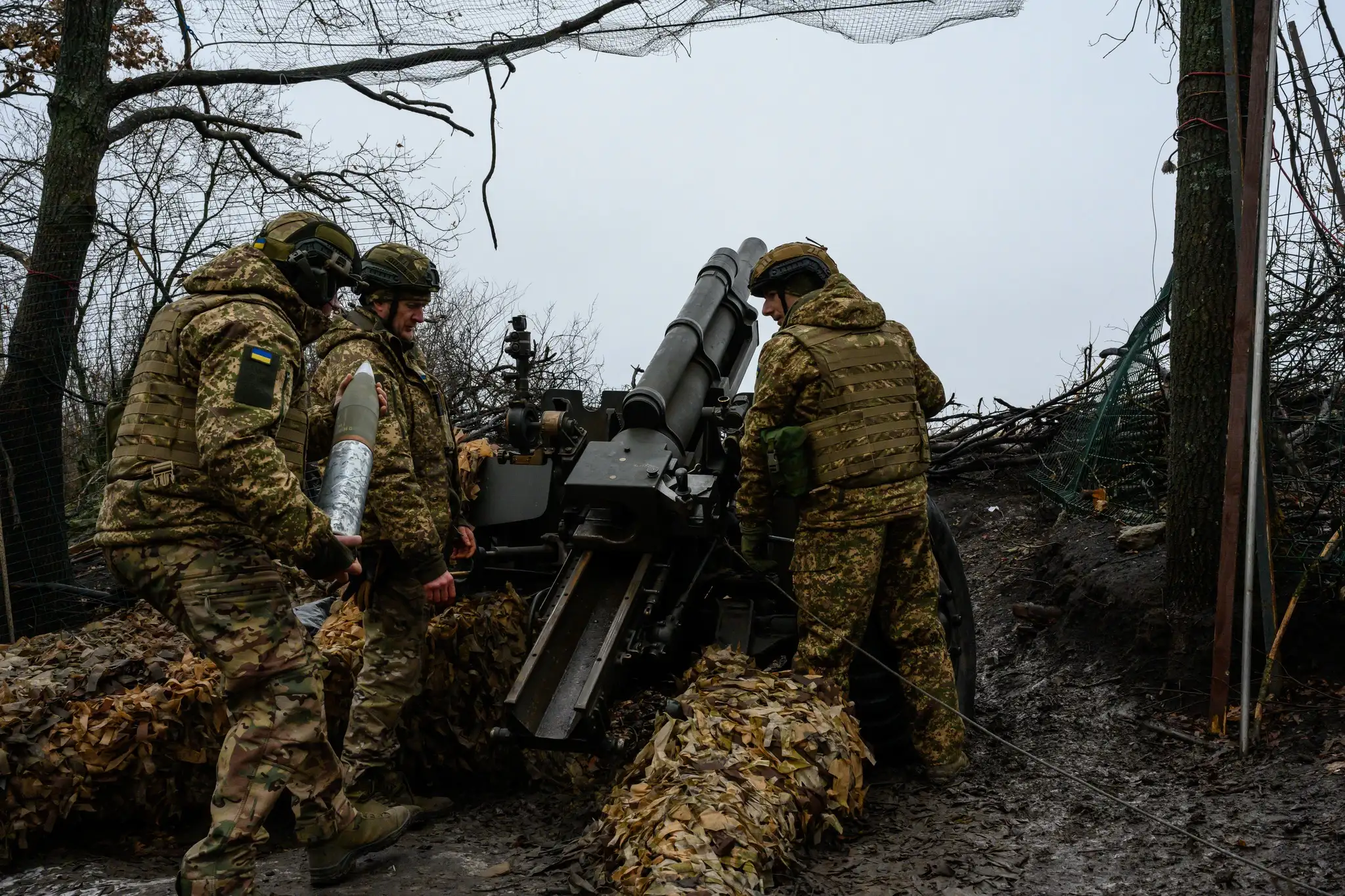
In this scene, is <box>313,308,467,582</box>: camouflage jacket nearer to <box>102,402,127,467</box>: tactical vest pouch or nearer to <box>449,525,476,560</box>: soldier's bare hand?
<box>449,525,476,560</box>: soldier's bare hand

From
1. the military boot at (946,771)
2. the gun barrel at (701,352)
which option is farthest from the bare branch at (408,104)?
the military boot at (946,771)

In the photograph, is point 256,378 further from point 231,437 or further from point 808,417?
point 808,417

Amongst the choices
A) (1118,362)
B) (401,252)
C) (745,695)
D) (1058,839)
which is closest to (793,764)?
(745,695)

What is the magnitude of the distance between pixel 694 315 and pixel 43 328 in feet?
15.8

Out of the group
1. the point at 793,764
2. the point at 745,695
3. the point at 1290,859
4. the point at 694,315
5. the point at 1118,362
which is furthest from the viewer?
the point at 1118,362

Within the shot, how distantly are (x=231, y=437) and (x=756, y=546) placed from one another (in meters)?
2.41

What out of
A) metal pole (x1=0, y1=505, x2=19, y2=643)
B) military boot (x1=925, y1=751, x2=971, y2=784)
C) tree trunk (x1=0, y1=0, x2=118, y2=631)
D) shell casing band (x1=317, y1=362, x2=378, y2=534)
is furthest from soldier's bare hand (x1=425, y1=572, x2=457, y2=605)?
tree trunk (x1=0, y1=0, x2=118, y2=631)

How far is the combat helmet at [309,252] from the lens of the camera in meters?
3.75

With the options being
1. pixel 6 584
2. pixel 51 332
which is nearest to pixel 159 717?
pixel 6 584

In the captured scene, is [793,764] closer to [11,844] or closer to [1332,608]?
[1332,608]

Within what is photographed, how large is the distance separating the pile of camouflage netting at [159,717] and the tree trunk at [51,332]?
223 centimetres

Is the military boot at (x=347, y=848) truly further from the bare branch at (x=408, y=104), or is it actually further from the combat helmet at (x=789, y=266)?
the bare branch at (x=408, y=104)

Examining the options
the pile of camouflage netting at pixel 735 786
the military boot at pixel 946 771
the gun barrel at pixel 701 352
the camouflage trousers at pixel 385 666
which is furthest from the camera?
the gun barrel at pixel 701 352

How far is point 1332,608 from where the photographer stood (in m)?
4.82
